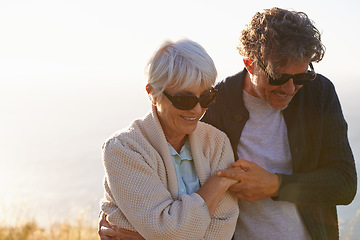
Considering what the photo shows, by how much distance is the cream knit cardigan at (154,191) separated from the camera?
2.57 metres

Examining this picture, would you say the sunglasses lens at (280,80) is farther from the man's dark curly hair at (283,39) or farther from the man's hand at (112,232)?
the man's hand at (112,232)

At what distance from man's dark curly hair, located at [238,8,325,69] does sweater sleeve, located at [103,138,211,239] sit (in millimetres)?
967

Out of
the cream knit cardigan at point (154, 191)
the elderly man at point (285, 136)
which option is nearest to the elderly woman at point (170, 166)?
the cream knit cardigan at point (154, 191)

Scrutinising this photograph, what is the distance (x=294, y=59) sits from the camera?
290 centimetres

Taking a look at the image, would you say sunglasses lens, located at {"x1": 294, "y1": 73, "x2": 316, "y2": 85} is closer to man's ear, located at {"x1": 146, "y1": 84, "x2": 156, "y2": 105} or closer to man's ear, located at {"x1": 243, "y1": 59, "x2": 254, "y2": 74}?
man's ear, located at {"x1": 243, "y1": 59, "x2": 254, "y2": 74}

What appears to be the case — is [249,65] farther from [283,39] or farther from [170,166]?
[170,166]

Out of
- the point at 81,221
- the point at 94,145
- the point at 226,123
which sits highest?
the point at 226,123

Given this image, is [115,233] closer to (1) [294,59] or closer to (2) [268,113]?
(2) [268,113]

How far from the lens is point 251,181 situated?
2861 millimetres

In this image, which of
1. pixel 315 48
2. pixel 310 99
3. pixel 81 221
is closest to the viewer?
pixel 315 48

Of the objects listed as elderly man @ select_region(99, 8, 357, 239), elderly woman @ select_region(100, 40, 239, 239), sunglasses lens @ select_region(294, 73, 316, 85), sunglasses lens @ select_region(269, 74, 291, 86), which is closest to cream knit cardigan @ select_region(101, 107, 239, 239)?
elderly woman @ select_region(100, 40, 239, 239)

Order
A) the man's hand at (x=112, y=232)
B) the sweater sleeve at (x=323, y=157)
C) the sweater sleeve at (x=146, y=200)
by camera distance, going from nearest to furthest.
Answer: the sweater sleeve at (x=146, y=200)
the man's hand at (x=112, y=232)
the sweater sleeve at (x=323, y=157)

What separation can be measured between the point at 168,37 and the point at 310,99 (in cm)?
103

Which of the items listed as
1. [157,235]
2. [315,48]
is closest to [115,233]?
[157,235]
